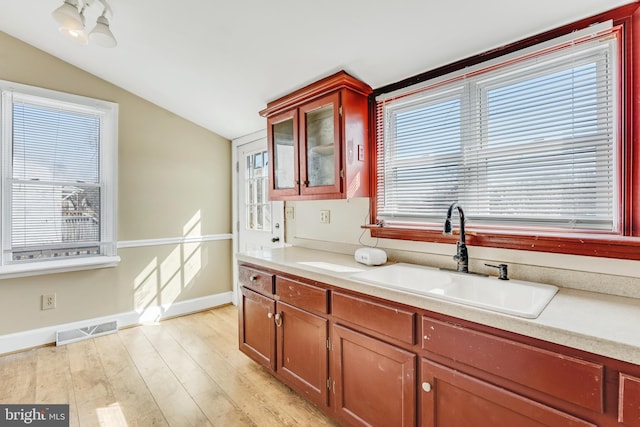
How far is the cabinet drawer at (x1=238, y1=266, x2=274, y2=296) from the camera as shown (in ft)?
6.83

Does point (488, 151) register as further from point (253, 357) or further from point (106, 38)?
point (106, 38)

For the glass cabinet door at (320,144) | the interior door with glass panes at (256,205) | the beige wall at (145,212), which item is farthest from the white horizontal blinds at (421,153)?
the beige wall at (145,212)

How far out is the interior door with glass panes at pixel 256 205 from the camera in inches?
122

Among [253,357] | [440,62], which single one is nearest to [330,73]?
[440,62]

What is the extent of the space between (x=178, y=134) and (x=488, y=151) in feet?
10.2

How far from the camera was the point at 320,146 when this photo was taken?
2.17 metres

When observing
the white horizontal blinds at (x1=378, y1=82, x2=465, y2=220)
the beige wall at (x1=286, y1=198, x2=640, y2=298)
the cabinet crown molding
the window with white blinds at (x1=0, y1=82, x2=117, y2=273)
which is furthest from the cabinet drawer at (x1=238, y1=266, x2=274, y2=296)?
the window with white blinds at (x1=0, y1=82, x2=117, y2=273)

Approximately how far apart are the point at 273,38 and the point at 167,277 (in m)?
2.73

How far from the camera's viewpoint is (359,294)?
1.52 m

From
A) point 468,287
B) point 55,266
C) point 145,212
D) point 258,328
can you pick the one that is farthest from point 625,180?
point 55,266

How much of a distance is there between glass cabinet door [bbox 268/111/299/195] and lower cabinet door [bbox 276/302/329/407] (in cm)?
94

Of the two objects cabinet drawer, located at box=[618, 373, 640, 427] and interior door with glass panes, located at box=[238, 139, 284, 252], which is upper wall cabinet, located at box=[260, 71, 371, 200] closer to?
interior door with glass panes, located at box=[238, 139, 284, 252]

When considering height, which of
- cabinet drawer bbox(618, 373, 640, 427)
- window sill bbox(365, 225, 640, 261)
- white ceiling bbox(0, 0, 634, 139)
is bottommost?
cabinet drawer bbox(618, 373, 640, 427)

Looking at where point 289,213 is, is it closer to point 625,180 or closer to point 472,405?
point 472,405
